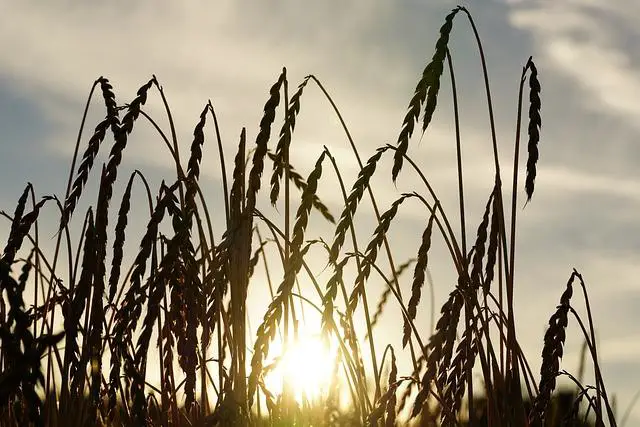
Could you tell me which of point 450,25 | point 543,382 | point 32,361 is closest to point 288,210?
point 450,25

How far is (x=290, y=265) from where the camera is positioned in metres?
2.11

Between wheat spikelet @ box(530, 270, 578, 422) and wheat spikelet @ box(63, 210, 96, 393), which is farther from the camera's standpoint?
wheat spikelet @ box(530, 270, 578, 422)

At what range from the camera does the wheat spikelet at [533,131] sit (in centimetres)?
244

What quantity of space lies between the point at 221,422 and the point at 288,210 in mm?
1022

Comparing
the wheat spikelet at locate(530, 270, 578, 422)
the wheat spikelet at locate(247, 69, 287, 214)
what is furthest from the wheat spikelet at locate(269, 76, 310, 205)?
the wheat spikelet at locate(530, 270, 578, 422)

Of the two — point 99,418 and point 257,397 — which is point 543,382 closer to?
point 257,397

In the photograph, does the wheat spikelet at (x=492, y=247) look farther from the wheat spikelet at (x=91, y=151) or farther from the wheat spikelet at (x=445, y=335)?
the wheat spikelet at (x=91, y=151)

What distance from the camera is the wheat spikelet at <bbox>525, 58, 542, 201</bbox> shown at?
8.02 ft

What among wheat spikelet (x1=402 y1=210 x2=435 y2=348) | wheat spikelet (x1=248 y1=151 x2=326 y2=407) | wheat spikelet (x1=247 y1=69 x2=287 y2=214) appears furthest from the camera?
wheat spikelet (x1=402 y1=210 x2=435 y2=348)

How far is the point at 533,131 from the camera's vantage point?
2500mm

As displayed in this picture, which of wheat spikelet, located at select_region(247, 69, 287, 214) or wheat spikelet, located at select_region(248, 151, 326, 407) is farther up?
Answer: wheat spikelet, located at select_region(247, 69, 287, 214)

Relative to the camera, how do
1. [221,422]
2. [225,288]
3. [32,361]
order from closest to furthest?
[32,361] < [221,422] < [225,288]

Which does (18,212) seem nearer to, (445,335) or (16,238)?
(16,238)

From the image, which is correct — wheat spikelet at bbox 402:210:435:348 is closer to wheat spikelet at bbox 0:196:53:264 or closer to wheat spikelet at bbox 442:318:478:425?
wheat spikelet at bbox 442:318:478:425
